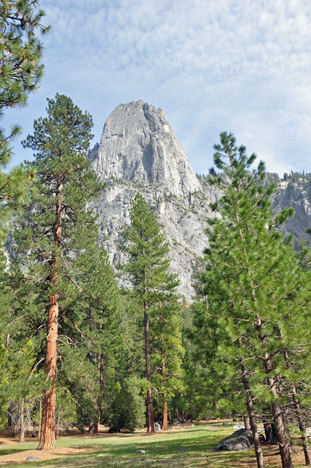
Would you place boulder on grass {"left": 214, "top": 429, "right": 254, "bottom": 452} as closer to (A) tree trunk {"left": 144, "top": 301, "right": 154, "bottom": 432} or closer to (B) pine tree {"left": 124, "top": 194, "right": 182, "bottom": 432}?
(A) tree trunk {"left": 144, "top": 301, "right": 154, "bottom": 432}

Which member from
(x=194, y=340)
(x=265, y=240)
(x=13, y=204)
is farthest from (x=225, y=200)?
(x=13, y=204)

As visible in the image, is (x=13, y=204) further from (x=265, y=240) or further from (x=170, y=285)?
(x=170, y=285)

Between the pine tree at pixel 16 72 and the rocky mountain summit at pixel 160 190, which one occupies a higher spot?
the rocky mountain summit at pixel 160 190

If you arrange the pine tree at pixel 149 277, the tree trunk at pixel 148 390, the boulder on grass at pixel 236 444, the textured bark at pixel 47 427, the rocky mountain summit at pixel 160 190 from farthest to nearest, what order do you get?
the rocky mountain summit at pixel 160 190 < the pine tree at pixel 149 277 < the tree trunk at pixel 148 390 < the textured bark at pixel 47 427 < the boulder on grass at pixel 236 444

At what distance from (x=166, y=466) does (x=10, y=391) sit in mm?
6588

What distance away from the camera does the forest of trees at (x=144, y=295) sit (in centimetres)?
691

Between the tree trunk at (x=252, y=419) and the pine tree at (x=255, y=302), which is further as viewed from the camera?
the tree trunk at (x=252, y=419)

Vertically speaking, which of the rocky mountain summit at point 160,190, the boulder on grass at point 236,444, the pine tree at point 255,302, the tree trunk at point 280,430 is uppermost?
the rocky mountain summit at point 160,190

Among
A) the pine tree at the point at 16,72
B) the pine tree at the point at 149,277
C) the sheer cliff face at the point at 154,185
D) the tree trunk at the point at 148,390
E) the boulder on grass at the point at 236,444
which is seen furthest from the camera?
the sheer cliff face at the point at 154,185

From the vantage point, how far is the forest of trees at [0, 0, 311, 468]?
6.91 m

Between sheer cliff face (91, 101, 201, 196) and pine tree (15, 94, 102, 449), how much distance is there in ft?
492

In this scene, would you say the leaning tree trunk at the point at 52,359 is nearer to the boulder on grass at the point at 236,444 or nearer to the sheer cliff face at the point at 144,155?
the boulder on grass at the point at 236,444

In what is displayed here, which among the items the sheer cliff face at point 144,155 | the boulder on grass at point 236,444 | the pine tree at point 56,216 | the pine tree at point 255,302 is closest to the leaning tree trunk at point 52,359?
the pine tree at point 56,216

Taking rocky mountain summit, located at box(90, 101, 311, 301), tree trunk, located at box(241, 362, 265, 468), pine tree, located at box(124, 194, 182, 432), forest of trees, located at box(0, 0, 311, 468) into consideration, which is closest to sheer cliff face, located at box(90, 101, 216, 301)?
rocky mountain summit, located at box(90, 101, 311, 301)
